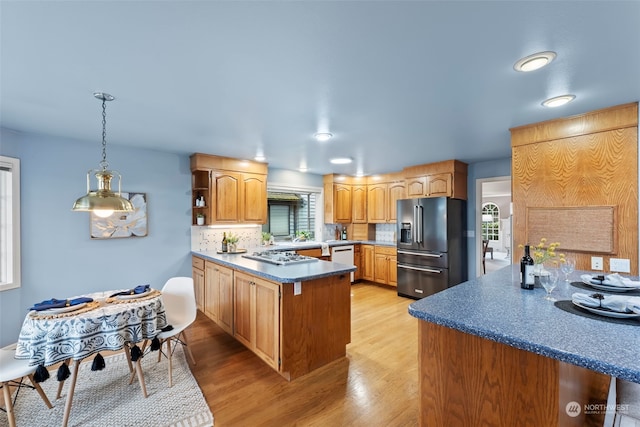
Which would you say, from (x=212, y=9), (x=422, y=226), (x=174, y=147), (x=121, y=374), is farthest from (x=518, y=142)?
(x=121, y=374)

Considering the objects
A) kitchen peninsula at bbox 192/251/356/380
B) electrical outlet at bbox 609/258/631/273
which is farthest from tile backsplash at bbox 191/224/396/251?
electrical outlet at bbox 609/258/631/273

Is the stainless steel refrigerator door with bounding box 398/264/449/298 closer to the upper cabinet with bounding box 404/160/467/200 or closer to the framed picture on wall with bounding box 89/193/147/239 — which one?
the upper cabinet with bounding box 404/160/467/200

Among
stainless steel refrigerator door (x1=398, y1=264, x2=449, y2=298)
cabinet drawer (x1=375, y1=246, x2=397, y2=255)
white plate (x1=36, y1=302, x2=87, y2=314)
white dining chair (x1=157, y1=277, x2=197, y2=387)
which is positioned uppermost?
white plate (x1=36, y1=302, x2=87, y2=314)

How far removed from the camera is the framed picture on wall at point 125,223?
11.1 feet

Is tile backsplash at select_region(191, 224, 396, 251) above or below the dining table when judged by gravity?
above

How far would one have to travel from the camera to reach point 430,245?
176 inches

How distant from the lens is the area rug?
1877 millimetres

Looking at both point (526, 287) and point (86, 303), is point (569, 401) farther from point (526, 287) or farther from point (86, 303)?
point (86, 303)

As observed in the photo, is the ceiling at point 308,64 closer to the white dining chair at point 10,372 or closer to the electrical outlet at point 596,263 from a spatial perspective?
the electrical outlet at point 596,263

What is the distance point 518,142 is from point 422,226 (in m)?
2.08

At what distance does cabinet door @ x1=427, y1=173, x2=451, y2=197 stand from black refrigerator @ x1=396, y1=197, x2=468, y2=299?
0.72 ft

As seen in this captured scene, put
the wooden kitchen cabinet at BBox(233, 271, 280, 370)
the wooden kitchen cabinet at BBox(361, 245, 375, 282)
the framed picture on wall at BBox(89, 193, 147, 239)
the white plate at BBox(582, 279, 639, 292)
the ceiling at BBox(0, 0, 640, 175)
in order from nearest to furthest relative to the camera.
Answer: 1. the ceiling at BBox(0, 0, 640, 175)
2. the white plate at BBox(582, 279, 639, 292)
3. the wooden kitchen cabinet at BBox(233, 271, 280, 370)
4. the framed picture on wall at BBox(89, 193, 147, 239)
5. the wooden kitchen cabinet at BBox(361, 245, 375, 282)

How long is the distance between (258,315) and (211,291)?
1287 mm

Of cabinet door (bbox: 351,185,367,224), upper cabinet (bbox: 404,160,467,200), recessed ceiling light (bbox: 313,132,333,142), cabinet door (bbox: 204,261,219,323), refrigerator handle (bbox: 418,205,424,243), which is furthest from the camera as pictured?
cabinet door (bbox: 351,185,367,224)
